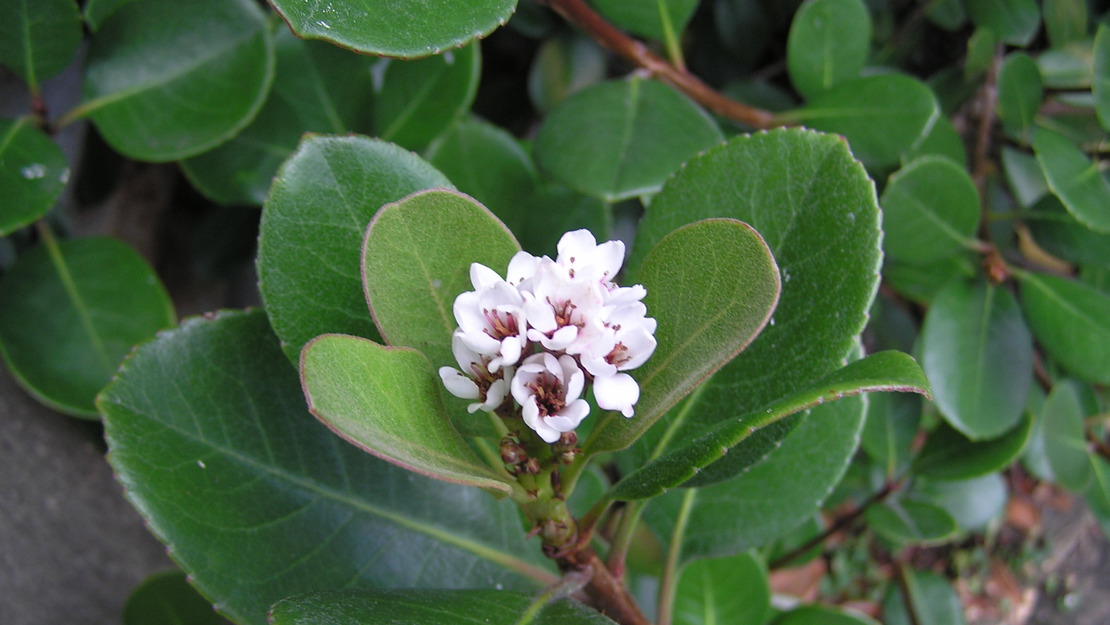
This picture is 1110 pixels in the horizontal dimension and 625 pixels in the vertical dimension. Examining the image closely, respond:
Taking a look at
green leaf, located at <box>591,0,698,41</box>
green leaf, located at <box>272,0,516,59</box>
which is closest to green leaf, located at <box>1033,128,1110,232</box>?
green leaf, located at <box>591,0,698,41</box>

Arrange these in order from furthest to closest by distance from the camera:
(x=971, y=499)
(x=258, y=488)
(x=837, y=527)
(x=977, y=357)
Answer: (x=971, y=499) → (x=837, y=527) → (x=977, y=357) → (x=258, y=488)

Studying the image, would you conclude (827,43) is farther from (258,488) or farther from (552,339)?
(258,488)

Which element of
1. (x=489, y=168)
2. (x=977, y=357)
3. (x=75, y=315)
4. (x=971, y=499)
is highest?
(x=489, y=168)

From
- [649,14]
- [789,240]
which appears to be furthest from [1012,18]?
[789,240]

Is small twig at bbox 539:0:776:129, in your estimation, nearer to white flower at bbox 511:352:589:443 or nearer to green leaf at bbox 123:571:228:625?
white flower at bbox 511:352:589:443

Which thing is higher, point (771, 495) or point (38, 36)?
point (38, 36)

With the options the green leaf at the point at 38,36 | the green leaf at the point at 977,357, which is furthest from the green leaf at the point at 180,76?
the green leaf at the point at 977,357
